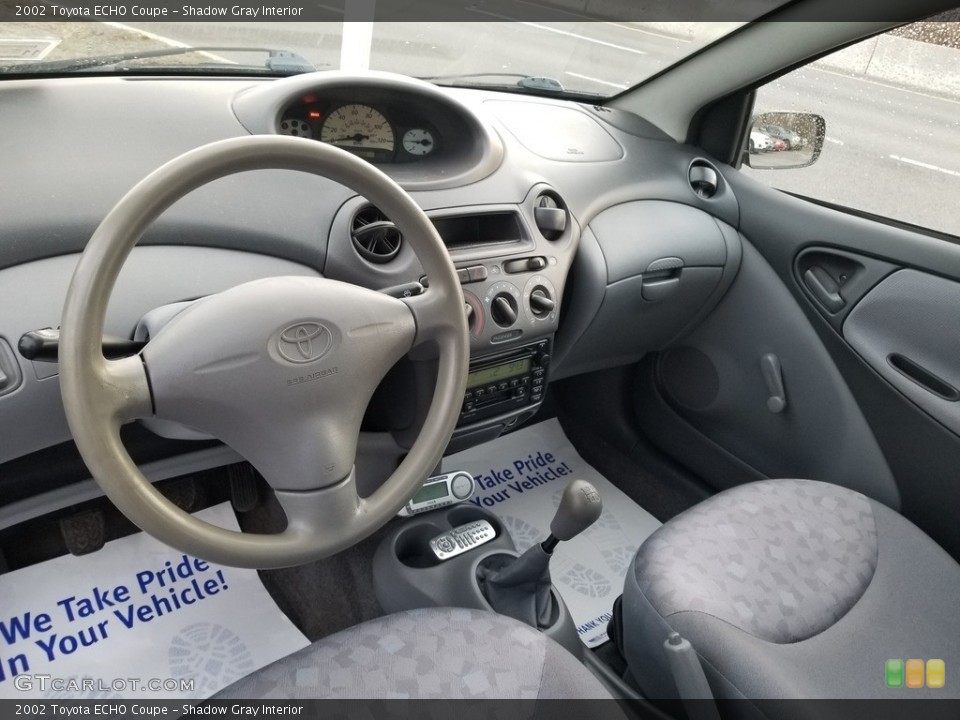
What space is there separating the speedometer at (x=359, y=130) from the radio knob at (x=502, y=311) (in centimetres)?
39

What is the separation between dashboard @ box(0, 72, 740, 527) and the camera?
98 centimetres

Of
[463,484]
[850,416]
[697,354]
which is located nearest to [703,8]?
[697,354]

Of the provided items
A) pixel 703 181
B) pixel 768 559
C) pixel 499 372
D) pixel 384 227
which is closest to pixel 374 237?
pixel 384 227

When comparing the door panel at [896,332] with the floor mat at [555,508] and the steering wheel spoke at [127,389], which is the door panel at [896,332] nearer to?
the floor mat at [555,508]

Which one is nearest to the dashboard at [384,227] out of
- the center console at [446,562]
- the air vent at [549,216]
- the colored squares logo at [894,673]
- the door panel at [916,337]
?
the air vent at [549,216]

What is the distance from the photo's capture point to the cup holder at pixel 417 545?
154 centimetres

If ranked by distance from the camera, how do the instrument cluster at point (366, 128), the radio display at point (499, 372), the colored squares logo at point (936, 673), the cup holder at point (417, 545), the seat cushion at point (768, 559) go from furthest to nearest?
the cup holder at point (417, 545)
the radio display at point (499, 372)
the instrument cluster at point (366, 128)
the seat cushion at point (768, 559)
the colored squares logo at point (936, 673)

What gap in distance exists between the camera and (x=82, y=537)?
1524 mm

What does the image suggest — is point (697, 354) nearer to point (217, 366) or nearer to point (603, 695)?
point (603, 695)

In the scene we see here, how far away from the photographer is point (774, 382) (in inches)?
68.6

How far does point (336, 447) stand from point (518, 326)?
1.97 ft

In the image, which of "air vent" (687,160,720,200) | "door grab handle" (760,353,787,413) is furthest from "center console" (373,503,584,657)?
"air vent" (687,160,720,200)

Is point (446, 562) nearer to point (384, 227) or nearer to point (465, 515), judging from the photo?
point (465, 515)

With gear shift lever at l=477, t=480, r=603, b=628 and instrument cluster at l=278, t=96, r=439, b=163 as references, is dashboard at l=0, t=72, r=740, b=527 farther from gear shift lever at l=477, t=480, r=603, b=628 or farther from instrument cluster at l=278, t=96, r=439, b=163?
gear shift lever at l=477, t=480, r=603, b=628
